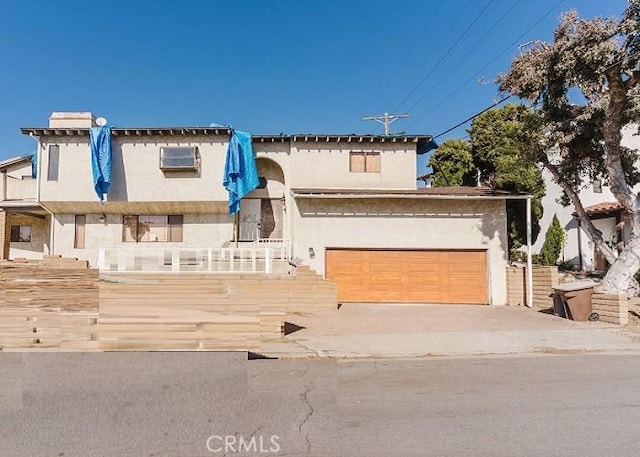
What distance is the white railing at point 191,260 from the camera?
44.4 feet

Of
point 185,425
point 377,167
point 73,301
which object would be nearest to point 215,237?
point 377,167

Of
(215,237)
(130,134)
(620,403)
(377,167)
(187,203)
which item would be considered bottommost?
(620,403)

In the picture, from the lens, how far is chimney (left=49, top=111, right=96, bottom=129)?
17.2 m

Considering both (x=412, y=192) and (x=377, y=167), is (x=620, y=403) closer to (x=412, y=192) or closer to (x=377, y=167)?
(x=412, y=192)

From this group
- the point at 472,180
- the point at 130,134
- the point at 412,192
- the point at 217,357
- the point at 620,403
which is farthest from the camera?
the point at 472,180

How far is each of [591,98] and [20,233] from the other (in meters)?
21.9

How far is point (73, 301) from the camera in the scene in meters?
6.99

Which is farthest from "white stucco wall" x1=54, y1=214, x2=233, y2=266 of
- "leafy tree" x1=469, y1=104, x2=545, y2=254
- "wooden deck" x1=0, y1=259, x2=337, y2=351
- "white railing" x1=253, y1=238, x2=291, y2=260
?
"leafy tree" x1=469, y1=104, x2=545, y2=254

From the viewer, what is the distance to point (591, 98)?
11961 mm

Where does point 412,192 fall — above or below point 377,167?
below

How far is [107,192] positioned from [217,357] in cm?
1136

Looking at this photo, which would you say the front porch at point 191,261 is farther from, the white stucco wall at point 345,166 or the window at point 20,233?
the window at point 20,233

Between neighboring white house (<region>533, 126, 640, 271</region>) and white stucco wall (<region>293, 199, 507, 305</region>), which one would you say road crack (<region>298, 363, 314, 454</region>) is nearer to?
white stucco wall (<region>293, 199, 507, 305</region>)

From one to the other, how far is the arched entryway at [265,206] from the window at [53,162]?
662 cm
